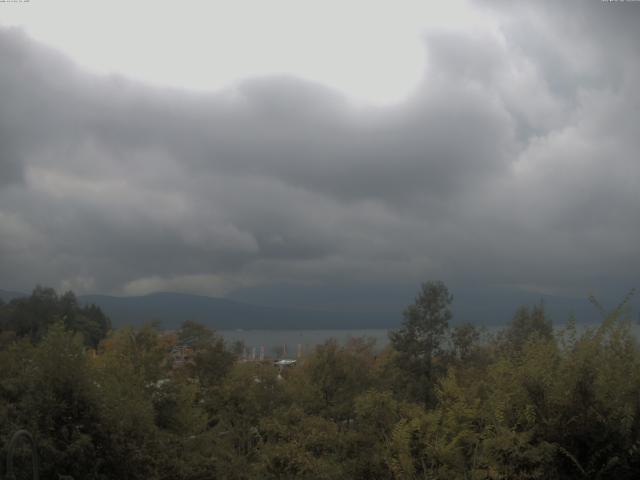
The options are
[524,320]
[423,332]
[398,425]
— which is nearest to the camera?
[398,425]

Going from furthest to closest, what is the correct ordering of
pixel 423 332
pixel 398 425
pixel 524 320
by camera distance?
pixel 524 320, pixel 423 332, pixel 398 425

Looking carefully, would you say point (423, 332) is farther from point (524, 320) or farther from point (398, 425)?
point (398, 425)

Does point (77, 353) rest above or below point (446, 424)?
above

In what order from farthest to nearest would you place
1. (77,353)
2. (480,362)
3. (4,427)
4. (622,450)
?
1. (480,362)
2. (77,353)
3. (4,427)
4. (622,450)

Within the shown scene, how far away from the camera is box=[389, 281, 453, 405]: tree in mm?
34250

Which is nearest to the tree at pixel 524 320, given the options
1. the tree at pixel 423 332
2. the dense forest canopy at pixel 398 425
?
the tree at pixel 423 332

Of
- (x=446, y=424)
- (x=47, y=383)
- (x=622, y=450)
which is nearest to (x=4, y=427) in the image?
(x=47, y=383)

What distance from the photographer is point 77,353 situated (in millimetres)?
11266

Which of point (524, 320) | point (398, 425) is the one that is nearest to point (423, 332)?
point (524, 320)

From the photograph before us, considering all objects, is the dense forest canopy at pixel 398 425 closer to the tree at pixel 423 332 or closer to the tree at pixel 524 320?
the tree at pixel 423 332

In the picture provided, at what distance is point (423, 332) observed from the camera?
3516cm

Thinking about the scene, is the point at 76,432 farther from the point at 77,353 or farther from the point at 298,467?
the point at 298,467

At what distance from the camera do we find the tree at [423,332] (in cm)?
3425

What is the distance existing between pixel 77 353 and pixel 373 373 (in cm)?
1849
